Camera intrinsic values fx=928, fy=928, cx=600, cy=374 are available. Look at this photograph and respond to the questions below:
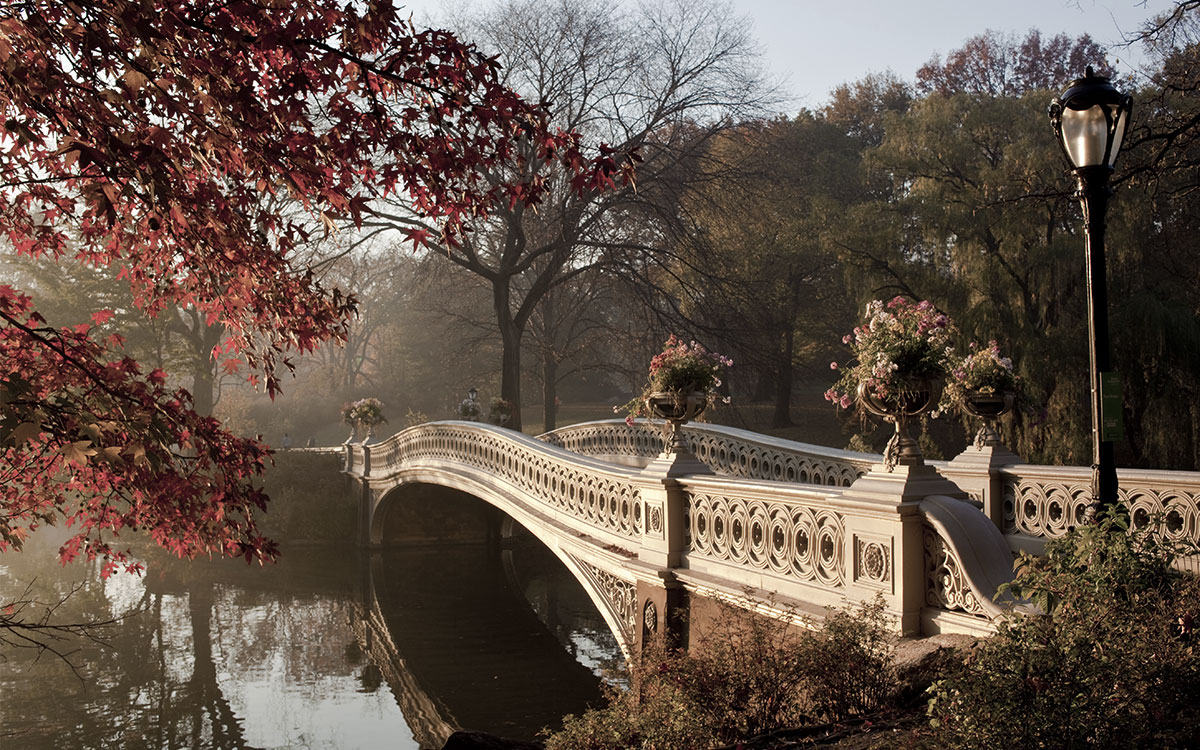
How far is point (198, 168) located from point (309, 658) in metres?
13.2

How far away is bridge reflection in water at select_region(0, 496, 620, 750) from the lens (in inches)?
488

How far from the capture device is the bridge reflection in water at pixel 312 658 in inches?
488

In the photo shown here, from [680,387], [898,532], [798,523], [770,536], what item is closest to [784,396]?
[680,387]

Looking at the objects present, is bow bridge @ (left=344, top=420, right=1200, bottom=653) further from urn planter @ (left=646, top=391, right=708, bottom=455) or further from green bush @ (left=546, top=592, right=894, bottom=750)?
urn planter @ (left=646, top=391, right=708, bottom=455)

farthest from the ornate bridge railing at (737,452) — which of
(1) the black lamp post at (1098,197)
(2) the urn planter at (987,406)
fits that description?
(1) the black lamp post at (1098,197)

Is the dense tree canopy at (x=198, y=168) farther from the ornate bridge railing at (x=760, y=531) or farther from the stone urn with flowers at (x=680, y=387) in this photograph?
the stone urn with flowers at (x=680, y=387)

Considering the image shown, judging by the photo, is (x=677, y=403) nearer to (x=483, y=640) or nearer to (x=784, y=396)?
(x=483, y=640)

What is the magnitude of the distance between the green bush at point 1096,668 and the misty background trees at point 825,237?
641 centimetres

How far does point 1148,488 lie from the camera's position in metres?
7.60

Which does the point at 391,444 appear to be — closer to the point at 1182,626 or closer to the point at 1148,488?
the point at 1148,488

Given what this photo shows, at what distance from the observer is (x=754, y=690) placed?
17.8 ft

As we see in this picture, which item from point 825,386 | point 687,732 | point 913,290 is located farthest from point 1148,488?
point 825,386

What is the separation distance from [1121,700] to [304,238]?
12.6 feet

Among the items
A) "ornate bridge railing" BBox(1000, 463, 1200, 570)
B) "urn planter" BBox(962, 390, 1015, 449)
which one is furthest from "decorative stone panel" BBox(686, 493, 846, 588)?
"urn planter" BBox(962, 390, 1015, 449)
